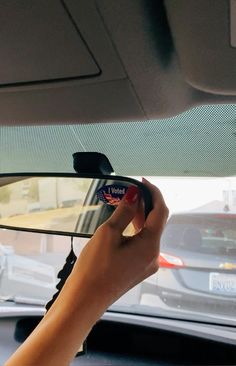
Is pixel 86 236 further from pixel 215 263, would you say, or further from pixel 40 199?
pixel 215 263

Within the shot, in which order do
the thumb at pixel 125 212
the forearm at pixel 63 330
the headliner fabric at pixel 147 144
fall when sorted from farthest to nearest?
1. the headliner fabric at pixel 147 144
2. the thumb at pixel 125 212
3. the forearm at pixel 63 330

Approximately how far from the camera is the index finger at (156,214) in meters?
0.90

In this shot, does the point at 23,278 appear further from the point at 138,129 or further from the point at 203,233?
the point at 138,129

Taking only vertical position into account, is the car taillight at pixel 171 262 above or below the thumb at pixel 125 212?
below

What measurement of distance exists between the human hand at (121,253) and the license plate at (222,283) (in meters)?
1.54

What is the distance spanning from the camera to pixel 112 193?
1.01 meters

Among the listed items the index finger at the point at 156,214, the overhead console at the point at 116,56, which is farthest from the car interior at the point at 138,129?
the index finger at the point at 156,214

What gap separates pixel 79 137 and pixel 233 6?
1.18 metres

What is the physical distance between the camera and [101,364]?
93.0 inches

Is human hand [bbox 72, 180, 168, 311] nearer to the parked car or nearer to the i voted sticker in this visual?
the i voted sticker

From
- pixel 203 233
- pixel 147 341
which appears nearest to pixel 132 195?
pixel 203 233

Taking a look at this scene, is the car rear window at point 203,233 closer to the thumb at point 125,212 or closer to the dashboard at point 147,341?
the dashboard at point 147,341

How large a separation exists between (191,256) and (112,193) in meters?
1.50

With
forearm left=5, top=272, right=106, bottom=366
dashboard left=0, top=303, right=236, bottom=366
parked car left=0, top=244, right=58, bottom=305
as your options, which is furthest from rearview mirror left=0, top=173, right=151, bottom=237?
parked car left=0, top=244, right=58, bottom=305
